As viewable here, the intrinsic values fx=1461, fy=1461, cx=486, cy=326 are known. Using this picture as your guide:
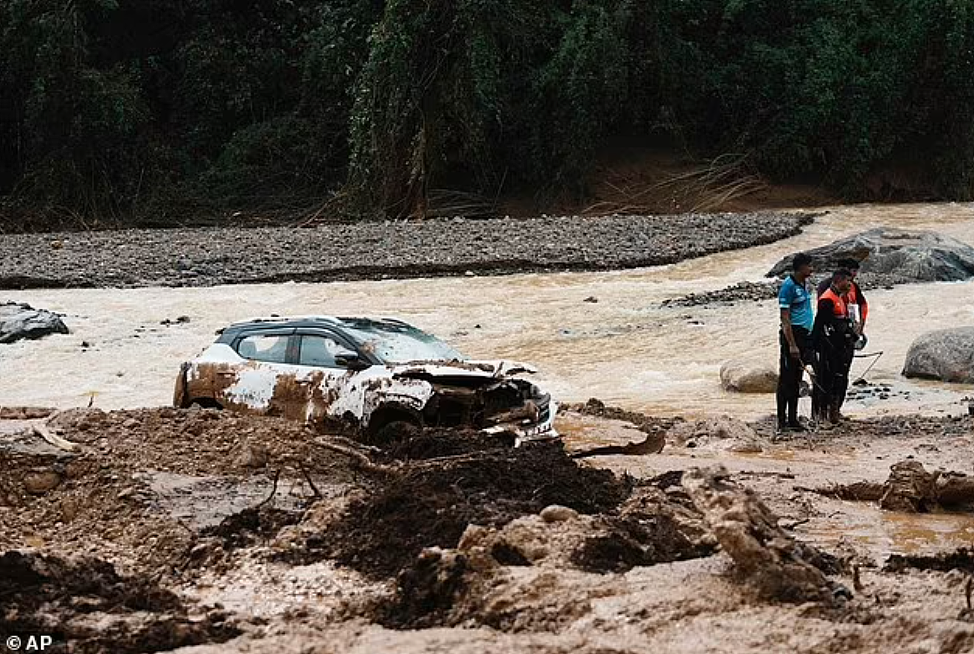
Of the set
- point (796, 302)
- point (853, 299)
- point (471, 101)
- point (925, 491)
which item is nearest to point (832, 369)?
point (853, 299)

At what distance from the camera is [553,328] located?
72.0 feet

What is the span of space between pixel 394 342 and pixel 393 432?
1278 millimetres

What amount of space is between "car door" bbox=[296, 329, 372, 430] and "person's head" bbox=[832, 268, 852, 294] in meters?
4.86

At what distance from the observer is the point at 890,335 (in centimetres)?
2022

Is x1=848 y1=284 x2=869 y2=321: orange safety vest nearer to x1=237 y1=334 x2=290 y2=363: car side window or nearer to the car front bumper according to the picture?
the car front bumper

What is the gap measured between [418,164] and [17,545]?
30.3 meters

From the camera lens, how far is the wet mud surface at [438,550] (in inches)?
267

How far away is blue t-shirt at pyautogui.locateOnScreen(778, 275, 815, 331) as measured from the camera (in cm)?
1365

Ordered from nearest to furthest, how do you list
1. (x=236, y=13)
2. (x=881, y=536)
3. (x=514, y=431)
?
(x=881, y=536)
(x=514, y=431)
(x=236, y=13)

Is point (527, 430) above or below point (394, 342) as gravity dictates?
below

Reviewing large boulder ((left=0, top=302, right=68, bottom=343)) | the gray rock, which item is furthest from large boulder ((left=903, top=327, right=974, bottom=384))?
large boulder ((left=0, top=302, right=68, bottom=343))

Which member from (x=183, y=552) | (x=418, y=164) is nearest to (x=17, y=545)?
(x=183, y=552)

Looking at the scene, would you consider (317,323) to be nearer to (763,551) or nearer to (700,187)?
(763,551)

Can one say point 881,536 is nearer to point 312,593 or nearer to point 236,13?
point 312,593
